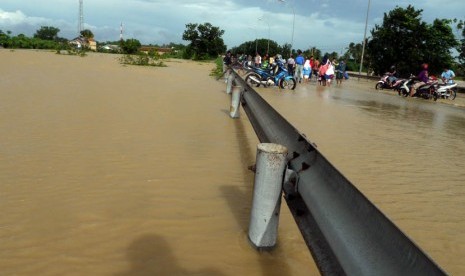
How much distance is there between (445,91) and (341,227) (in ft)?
68.9

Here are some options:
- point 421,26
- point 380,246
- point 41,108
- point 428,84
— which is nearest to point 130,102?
point 41,108

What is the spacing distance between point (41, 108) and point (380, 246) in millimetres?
7606

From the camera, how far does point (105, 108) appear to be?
8242 millimetres

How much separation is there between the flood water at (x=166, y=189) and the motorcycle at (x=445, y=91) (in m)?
12.3

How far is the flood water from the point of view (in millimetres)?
2725

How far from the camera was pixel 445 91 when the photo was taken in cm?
2000

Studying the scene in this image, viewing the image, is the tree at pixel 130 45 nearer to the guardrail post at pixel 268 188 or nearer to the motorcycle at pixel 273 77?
the motorcycle at pixel 273 77

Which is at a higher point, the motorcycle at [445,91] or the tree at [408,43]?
the tree at [408,43]

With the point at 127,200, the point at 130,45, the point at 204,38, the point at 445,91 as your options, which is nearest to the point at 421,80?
the point at 445,91

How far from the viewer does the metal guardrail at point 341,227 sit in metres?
1.33

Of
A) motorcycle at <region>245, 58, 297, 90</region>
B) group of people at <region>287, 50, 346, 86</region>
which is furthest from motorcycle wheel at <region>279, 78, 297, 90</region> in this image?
group of people at <region>287, 50, 346, 86</region>

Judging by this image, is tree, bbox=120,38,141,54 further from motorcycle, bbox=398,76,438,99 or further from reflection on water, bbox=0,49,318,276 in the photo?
reflection on water, bbox=0,49,318,276

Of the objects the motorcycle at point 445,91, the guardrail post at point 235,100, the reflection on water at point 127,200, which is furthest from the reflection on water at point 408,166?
the motorcycle at point 445,91

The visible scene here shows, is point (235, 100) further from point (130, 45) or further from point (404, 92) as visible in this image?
point (130, 45)
